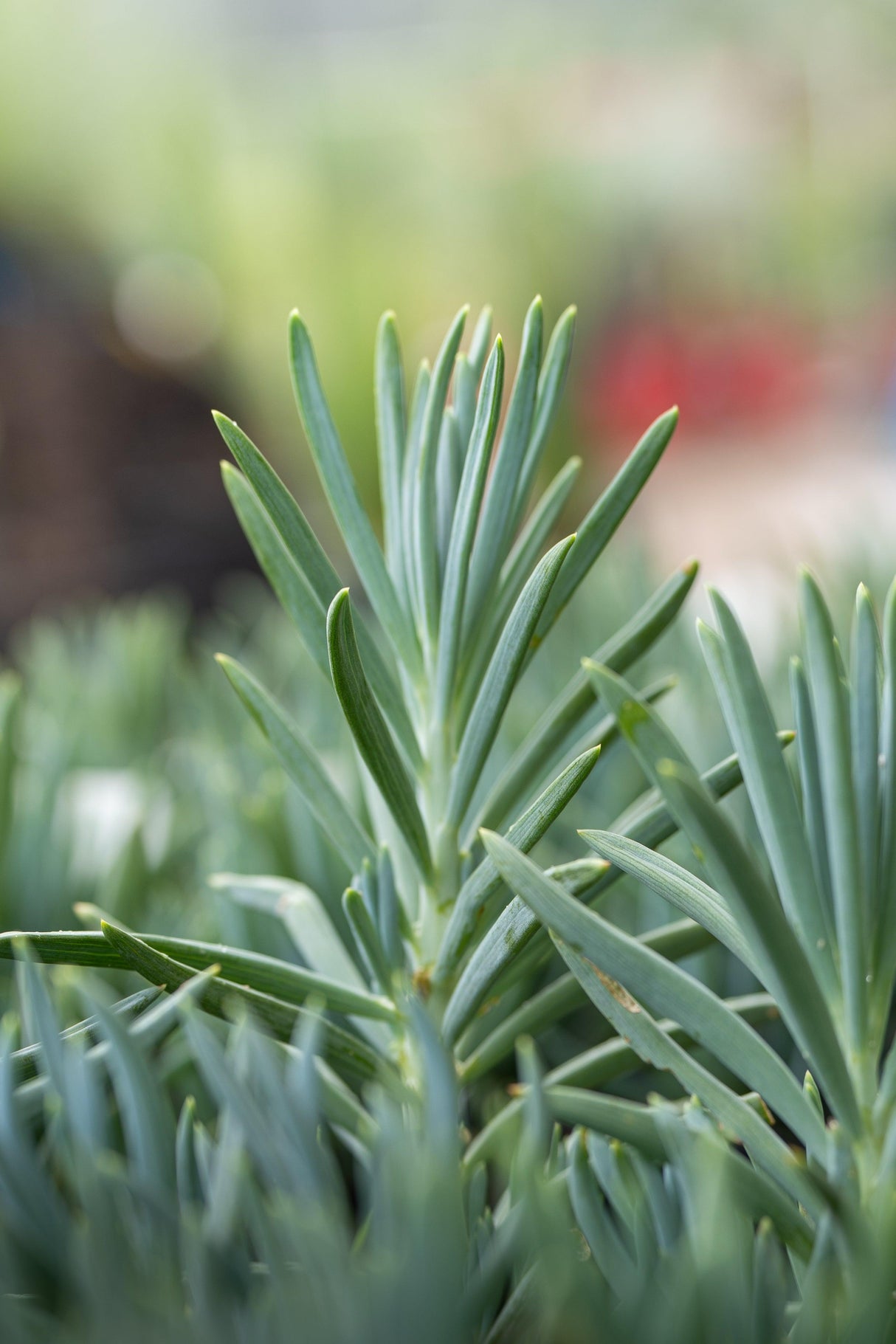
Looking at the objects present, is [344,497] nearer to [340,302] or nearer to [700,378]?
[340,302]

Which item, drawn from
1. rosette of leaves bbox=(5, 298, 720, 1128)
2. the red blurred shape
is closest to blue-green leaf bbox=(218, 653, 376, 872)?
rosette of leaves bbox=(5, 298, 720, 1128)

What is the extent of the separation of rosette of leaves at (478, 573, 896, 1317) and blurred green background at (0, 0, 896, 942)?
0.09 metres

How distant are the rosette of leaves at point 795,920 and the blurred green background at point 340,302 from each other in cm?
9

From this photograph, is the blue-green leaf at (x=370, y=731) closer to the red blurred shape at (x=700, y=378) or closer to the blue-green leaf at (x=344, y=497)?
the blue-green leaf at (x=344, y=497)

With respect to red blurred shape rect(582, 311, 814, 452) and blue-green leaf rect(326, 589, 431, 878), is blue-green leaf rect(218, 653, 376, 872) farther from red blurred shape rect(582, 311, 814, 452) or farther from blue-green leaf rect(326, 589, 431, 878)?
red blurred shape rect(582, 311, 814, 452)

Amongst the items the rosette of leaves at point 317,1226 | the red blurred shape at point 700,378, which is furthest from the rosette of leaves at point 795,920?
the red blurred shape at point 700,378

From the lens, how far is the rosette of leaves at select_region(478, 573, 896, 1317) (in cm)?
9

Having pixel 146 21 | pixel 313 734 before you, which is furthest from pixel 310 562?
pixel 146 21

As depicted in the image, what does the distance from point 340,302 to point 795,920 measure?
4.78 ft

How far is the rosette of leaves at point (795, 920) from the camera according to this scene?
93mm

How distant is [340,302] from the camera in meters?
1.47

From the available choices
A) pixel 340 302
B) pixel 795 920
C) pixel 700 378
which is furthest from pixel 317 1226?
pixel 700 378

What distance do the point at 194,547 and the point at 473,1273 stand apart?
958 millimetres

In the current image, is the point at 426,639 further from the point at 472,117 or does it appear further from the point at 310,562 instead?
the point at 472,117
